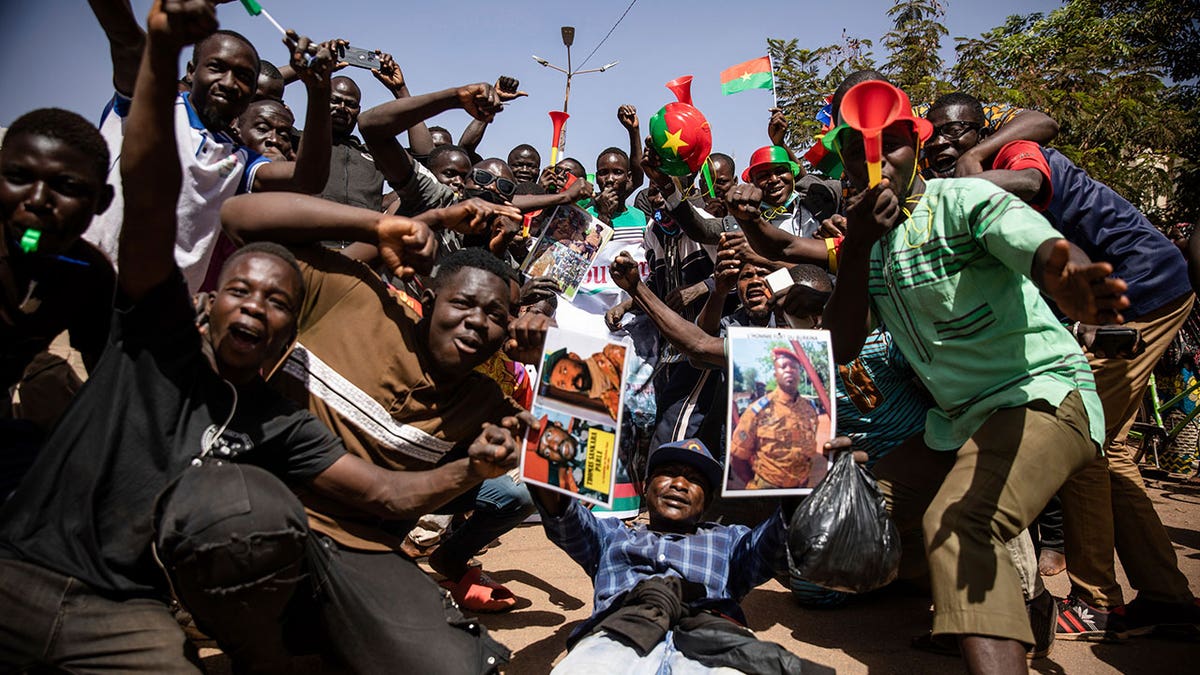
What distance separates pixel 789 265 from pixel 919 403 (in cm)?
110

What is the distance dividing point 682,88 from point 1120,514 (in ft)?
12.6

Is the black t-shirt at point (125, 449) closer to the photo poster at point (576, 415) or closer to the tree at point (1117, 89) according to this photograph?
the photo poster at point (576, 415)

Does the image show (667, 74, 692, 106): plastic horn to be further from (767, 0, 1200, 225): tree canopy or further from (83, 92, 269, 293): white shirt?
(767, 0, 1200, 225): tree canopy

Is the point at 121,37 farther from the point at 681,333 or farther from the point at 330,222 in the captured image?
the point at 681,333

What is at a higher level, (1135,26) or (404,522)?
(1135,26)

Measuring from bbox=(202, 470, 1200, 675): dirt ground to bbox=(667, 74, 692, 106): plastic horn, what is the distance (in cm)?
330

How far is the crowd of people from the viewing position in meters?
2.13

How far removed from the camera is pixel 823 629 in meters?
3.83

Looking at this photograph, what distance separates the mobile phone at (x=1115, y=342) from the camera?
2621 mm

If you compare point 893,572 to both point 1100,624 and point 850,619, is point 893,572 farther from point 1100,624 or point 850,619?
point 1100,624

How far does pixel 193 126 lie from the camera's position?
320cm

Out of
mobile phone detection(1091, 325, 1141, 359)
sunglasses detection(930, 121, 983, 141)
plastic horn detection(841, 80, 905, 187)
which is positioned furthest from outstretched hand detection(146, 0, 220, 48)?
sunglasses detection(930, 121, 983, 141)

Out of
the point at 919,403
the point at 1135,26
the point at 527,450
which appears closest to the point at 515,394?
the point at 527,450

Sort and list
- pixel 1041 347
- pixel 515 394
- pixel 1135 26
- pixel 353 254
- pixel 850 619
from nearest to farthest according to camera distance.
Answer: pixel 1041 347
pixel 353 254
pixel 850 619
pixel 515 394
pixel 1135 26
